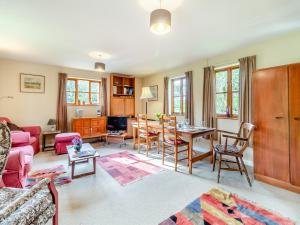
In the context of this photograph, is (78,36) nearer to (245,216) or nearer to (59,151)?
(59,151)

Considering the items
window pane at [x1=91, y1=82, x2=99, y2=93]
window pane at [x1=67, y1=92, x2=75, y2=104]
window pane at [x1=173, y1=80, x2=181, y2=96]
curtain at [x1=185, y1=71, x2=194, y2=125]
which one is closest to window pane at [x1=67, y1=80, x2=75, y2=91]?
window pane at [x1=67, y1=92, x2=75, y2=104]

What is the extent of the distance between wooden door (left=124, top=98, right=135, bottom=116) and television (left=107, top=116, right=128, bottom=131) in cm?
68

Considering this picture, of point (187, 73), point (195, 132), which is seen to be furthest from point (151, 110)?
point (195, 132)

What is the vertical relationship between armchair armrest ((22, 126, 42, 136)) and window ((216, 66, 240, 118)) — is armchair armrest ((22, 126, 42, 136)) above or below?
below

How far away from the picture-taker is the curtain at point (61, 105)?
4.57m

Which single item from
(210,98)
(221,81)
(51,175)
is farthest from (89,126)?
(221,81)

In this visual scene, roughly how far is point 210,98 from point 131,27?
8.03 feet

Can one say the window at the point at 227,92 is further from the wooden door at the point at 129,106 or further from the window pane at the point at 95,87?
the window pane at the point at 95,87

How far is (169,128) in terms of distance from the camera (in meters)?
3.08

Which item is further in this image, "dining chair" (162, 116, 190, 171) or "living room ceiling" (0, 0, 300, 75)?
"dining chair" (162, 116, 190, 171)

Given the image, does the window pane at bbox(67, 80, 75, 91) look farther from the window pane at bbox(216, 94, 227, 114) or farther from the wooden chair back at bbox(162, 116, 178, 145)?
the window pane at bbox(216, 94, 227, 114)

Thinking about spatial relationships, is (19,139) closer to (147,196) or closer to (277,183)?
(147,196)

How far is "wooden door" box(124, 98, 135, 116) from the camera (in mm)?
5852

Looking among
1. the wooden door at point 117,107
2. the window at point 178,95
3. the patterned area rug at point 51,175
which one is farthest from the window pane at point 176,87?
the patterned area rug at point 51,175
